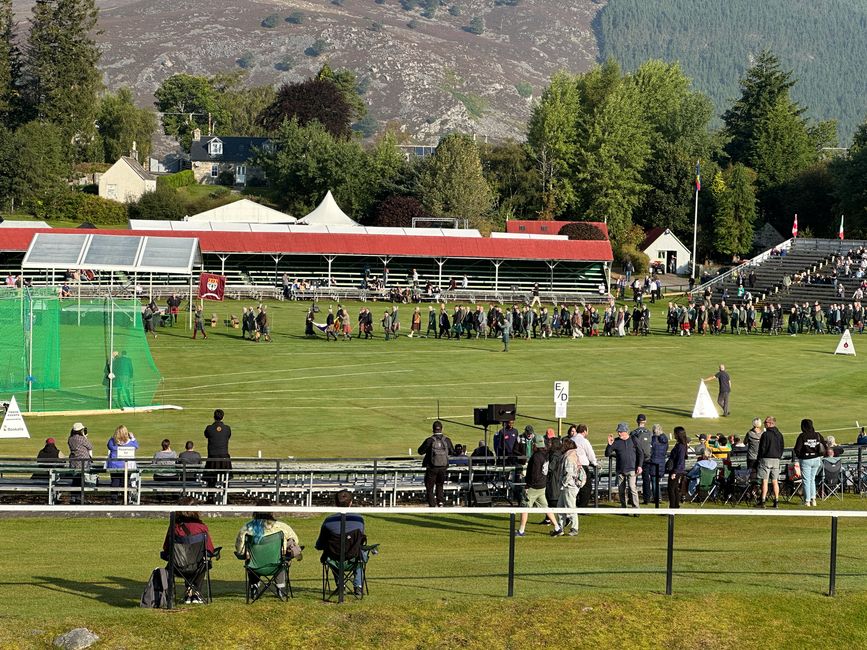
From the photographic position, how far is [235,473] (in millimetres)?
22672

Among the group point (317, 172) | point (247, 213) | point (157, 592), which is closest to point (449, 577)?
point (157, 592)

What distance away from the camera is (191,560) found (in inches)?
549

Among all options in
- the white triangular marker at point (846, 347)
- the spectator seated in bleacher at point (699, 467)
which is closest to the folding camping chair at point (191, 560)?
the spectator seated in bleacher at point (699, 467)

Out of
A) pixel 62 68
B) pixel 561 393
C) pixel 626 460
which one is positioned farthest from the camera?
pixel 62 68

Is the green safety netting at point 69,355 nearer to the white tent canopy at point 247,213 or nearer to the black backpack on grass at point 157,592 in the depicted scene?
the black backpack on grass at point 157,592

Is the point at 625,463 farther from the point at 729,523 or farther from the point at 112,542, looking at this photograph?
the point at 112,542

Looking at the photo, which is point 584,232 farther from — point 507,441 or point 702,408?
point 507,441

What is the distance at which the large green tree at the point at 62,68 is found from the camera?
12156 centimetres

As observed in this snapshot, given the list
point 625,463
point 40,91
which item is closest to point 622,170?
point 40,91

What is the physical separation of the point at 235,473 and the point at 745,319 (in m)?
41.0

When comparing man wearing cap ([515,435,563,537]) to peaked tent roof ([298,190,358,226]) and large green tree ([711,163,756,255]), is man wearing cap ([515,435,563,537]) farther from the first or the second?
large green tree ([711,163,756,255])

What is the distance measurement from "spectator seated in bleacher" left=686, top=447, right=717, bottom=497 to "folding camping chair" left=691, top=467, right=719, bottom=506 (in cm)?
5

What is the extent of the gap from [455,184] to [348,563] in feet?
289

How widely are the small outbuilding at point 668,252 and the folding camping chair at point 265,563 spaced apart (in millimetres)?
84201
